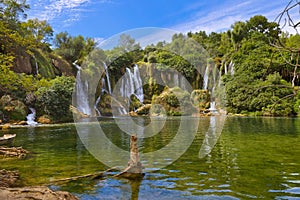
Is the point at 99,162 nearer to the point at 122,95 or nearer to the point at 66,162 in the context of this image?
the point at 66,162

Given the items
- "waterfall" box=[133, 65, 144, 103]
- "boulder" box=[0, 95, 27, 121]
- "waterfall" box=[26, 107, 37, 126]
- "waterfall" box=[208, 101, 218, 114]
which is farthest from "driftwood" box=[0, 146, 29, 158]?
"waterfall" box=[208, 101, 218, 114]

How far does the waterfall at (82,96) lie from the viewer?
37.7 m

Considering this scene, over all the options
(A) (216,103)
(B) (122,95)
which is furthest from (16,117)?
(A) (216,103)

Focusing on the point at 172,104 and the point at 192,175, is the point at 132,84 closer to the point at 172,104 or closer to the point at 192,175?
the point at 172,104

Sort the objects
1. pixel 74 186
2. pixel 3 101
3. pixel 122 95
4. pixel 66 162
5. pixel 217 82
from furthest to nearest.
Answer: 1. pixel 217 82
2. pixel 122 95
3. pixel 3 101
4. pixel 66 162
5. pixel 74 186

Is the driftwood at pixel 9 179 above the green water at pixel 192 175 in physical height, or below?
above

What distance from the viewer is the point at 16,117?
27.8m

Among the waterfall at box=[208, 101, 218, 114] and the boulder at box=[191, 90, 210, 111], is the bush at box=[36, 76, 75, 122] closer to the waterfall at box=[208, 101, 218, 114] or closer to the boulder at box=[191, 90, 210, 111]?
the boulder at box=[191, 90, 210, 111]

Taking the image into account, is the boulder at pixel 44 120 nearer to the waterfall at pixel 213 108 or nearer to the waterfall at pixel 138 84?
the waterfall at pixel 138 84

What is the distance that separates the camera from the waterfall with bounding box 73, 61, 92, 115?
37.7 m

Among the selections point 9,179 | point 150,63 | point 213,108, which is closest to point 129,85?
point 150,63

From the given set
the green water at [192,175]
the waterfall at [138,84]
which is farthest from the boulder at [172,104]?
the green water at [192,175]

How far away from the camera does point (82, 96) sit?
38.8 m

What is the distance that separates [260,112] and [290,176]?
3662 cm
